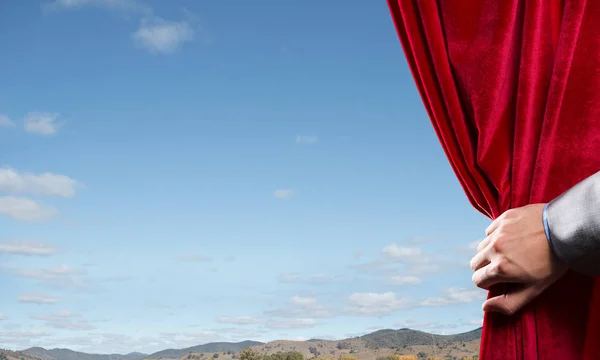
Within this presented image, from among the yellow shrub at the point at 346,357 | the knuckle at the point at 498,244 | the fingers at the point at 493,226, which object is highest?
the yellow shrub at the point at 346,357

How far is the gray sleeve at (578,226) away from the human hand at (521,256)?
33mm

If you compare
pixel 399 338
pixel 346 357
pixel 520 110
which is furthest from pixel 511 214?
pixel 346 357

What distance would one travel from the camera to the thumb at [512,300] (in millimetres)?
1015

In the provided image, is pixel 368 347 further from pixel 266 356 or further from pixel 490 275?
pixel 490 275

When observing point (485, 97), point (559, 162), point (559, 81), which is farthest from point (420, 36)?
point (559, 162)

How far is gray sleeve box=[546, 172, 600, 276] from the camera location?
2.82ft

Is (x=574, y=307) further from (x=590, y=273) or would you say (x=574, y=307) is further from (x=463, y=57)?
(x=463, y=57)

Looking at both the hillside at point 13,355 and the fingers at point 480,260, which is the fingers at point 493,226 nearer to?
the fingers at point 480,260

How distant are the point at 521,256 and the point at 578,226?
0.37ft

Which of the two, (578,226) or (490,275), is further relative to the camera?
(490,275)

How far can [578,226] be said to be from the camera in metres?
0.87

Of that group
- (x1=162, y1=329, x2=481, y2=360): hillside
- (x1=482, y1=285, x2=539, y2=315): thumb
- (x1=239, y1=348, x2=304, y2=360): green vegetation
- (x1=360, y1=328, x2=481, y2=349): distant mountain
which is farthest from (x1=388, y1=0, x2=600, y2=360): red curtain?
(x1=239, y1=348, x2=304, y2=360): green vegetation

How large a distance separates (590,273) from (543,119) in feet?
1.27

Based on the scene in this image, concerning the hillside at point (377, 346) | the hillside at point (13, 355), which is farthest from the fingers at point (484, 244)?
the hillside at point (13, 355)
